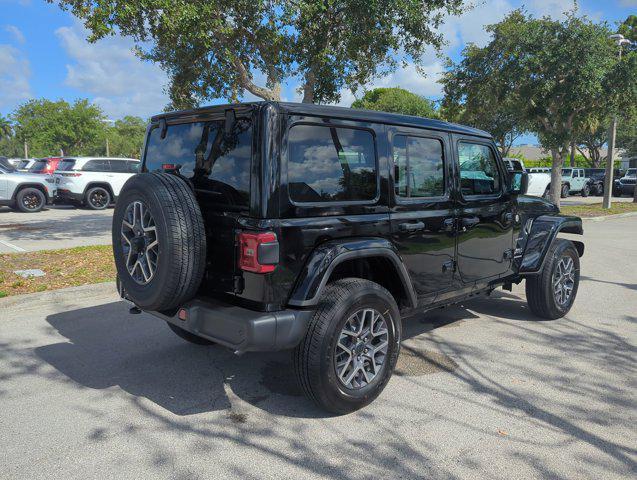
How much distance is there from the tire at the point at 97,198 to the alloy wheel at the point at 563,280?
1515 cm

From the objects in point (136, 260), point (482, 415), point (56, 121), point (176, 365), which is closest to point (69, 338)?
point (176, 365)

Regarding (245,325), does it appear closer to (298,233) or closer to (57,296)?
(298,233)

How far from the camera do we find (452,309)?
5.79 m

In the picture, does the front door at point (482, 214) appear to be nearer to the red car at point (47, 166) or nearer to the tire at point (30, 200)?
the tire at point (30, 200)

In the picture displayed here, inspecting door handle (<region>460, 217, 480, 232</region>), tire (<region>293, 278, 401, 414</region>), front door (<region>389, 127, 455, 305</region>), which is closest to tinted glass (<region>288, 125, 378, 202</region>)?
front door (<region>389, 127, 455, 305</region>)

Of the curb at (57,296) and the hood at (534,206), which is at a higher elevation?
the hood at (534,206)

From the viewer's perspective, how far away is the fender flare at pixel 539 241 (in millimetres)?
5105

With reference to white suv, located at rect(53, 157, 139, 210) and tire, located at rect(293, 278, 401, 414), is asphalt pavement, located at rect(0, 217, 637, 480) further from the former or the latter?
white suv, located at rect(53, 157, 139, 210)

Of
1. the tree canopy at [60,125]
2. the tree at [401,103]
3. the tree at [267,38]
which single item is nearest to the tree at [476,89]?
the tree at [267,38]

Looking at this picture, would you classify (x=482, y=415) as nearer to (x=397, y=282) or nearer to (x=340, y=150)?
(x=397, y=282)

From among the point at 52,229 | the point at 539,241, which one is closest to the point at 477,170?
the point at 539,241

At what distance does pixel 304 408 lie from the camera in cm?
342

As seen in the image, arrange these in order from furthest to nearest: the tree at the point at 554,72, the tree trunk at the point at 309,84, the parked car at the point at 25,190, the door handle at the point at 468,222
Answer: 1. the parked car at the point at 25,190
2. the tree at the point at 554,72
3. the tree trunk at the point at 309,84
4. the door handle at the point at 468,222

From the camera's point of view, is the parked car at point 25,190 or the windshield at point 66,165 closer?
the parked car at point 25,190
